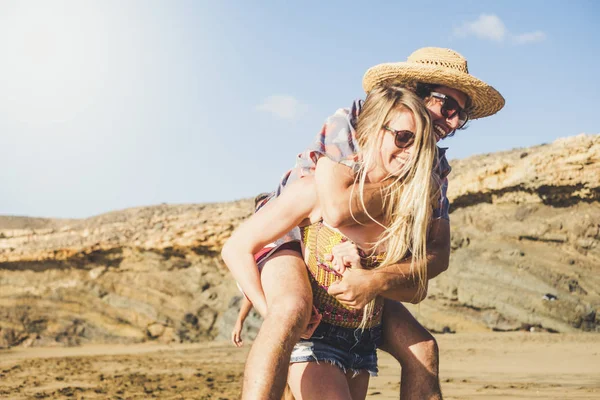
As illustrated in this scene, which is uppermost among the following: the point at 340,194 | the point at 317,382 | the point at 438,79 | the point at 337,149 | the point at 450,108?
the point at 438,79

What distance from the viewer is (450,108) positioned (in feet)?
12.5

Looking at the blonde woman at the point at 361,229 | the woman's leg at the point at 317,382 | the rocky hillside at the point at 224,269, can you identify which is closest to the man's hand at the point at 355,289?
the blonde woman at the point at 361,229

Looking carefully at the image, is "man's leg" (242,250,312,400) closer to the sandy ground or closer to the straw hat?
the straw hat

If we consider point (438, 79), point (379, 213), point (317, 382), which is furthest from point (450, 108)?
point (317, 382)

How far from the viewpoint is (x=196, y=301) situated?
14.7 m

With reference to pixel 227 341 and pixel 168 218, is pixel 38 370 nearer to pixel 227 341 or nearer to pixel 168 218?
pixel 227 341

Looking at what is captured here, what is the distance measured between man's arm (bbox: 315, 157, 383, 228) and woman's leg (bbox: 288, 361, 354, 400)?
0.70m

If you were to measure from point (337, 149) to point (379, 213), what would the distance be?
1.20ft

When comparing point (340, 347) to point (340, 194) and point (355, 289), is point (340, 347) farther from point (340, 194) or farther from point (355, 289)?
point (340, 194)

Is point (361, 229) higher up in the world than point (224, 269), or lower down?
higher up

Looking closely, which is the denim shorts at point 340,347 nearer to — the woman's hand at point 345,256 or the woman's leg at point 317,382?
the woman's leg at point 317,382

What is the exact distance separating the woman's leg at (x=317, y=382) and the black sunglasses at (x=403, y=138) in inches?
43.6

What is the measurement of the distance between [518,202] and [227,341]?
19.8 ft

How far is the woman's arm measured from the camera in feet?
10.7
